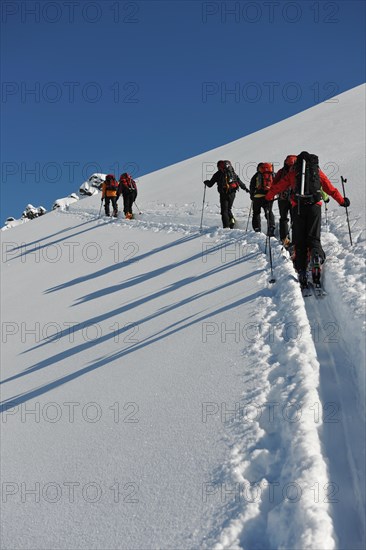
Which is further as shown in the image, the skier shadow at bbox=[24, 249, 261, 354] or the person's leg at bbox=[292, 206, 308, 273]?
the skier shadow at bbox=[24, 249, 261, 354]

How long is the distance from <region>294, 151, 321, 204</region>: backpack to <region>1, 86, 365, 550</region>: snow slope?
1.23 metres

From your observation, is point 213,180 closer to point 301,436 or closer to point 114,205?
point 114,205

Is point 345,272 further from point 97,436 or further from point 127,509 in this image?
point 127,509

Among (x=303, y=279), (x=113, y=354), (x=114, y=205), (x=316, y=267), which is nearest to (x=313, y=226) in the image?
(x=316, y=267)

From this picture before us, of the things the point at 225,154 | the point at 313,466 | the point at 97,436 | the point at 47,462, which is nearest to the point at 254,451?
the point at 313,466

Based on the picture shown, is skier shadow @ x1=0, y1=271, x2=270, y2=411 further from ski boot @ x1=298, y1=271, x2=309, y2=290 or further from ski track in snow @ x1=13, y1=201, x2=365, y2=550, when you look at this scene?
ski track in snow @ x1=13, y1=201, x2=365, y2=550

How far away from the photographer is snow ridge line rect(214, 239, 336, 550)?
8.46ft

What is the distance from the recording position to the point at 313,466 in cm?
295

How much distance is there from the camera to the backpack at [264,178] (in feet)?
31.7

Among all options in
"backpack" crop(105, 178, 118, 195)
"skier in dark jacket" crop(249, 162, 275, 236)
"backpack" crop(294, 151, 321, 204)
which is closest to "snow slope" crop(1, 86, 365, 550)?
"skier in dark jacket" crop(249, 162, 275, 236)

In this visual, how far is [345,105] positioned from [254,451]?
1146 inches

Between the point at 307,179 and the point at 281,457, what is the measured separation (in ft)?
13.9

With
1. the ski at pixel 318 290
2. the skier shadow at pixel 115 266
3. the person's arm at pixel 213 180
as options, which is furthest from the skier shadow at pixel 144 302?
the person's arm at pixel 213 180

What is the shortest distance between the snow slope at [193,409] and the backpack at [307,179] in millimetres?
1226
